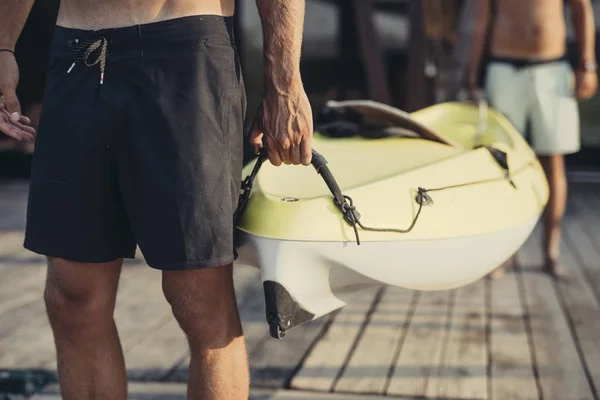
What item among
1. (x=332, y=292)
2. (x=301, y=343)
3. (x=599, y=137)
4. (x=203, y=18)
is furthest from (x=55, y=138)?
(x=599, y=137)

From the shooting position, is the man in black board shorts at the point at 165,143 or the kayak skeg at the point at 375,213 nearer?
the man in black board shorts at the point at 165,143

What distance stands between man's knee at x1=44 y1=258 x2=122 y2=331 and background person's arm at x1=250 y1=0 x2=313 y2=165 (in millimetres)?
513

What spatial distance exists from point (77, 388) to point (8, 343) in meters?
1.37

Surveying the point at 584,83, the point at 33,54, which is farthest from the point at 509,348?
the point at 33,54

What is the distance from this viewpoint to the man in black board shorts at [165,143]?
1.57m

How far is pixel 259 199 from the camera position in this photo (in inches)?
73.9

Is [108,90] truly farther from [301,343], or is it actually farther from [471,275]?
A: [301,343]

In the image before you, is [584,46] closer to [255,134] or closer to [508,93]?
[508,93]

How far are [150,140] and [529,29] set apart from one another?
2909 mm

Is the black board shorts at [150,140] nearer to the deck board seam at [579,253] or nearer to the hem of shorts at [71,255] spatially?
the hem of shorts at [71,255]

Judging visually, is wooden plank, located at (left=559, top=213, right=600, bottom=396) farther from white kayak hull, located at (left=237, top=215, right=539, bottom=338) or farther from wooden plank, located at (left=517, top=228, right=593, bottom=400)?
white kayak hull, located at (left=237, top=215, right=539, bottom=338)

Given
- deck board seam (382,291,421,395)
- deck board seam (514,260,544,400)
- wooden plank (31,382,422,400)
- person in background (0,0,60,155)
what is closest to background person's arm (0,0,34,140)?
wooden plank (31,382,422,400)

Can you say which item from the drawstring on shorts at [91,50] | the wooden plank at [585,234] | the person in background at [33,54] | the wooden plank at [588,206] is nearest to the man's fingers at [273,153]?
the drawstring on shorts at [91,50]

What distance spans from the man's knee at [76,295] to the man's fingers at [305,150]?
54cm
